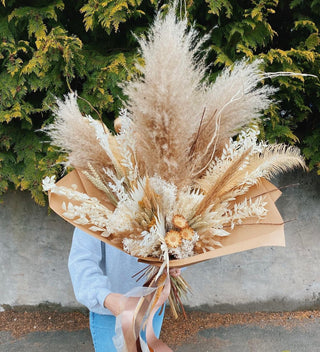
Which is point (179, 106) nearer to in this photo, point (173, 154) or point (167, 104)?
point (167, 104)

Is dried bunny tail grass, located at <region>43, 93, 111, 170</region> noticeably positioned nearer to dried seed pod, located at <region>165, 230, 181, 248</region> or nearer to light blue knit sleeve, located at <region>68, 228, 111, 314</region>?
dried seed pod, located at <region>165, 230, 181, 248</region>

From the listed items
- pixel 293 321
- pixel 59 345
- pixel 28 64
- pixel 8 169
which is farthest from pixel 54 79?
pixel 293 321

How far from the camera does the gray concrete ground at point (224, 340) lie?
2.77 m

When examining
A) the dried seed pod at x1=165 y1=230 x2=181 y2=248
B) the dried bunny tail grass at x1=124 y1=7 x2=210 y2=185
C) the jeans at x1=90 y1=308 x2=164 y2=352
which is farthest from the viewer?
the jeans at x1=90 y1=308 x2=164 y2=352

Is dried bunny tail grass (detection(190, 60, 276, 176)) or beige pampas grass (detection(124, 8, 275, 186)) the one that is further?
dried bunny tail grass (detection(190, 60, 276, 176))

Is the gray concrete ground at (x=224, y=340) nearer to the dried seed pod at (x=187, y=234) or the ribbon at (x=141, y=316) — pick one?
the ribbon at (x=141, y=316)

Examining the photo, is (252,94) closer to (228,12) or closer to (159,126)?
(159,126)

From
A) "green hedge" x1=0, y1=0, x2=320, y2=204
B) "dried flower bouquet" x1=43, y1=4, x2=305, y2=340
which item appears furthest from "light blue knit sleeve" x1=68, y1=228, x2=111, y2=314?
"green hedge" x1=0, y1=0, x2=320, y2=204

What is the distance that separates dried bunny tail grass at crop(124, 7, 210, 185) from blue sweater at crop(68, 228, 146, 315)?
57 centimetres

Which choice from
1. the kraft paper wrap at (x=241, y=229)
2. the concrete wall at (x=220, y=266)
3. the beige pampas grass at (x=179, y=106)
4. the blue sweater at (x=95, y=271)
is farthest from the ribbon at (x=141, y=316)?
the concrete wall at (x=220, y=266)

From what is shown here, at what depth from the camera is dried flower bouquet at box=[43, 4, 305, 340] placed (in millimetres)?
868

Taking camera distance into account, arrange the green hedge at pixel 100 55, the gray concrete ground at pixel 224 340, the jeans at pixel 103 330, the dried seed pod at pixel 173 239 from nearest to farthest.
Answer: the dried seed pod at pixel 173 239
the jeans at pixel 103 330
the green hedge at pixel 100 55
the gray concrete ground at pixel 224 340

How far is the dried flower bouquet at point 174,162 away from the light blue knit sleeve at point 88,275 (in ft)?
1.07

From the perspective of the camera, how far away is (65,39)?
7.23 feet
